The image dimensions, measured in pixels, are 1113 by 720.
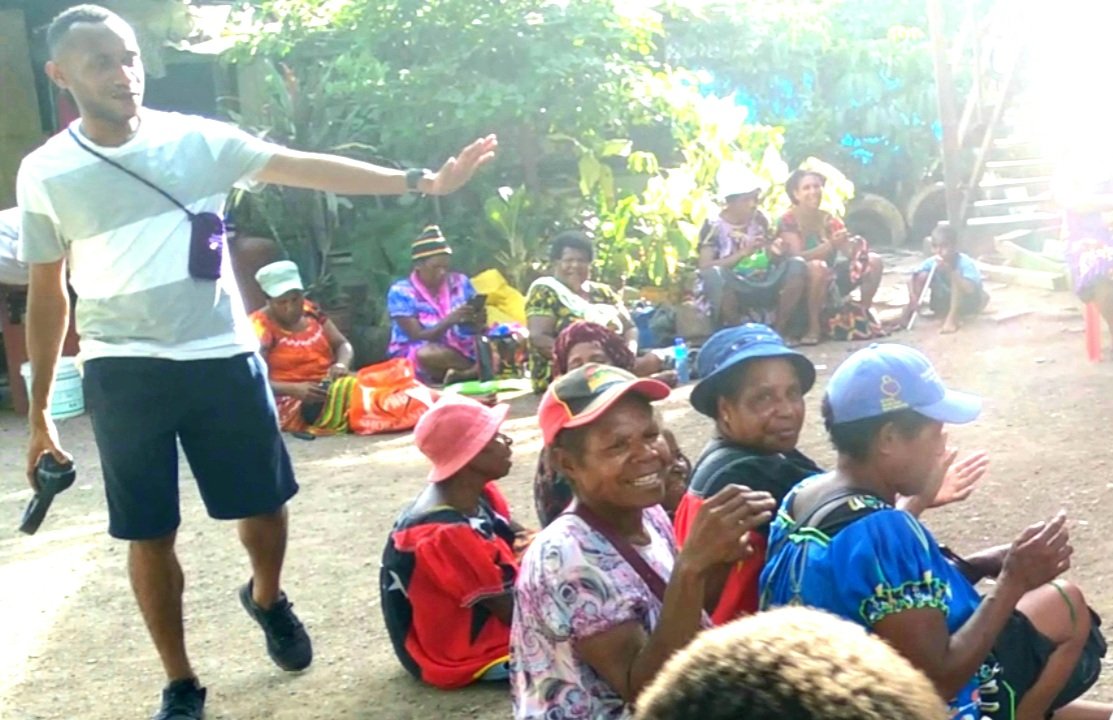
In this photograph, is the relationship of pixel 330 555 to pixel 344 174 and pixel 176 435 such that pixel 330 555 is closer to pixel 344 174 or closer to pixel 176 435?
pixel 176 435

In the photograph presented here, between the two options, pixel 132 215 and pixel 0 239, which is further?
pixel 0 239

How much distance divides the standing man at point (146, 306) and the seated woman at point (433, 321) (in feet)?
16.6

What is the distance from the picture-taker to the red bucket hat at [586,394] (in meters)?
2.81

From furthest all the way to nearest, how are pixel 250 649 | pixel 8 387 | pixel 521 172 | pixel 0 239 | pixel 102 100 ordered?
pixel 521 172 < pixel 8 387 < pixel 0 239 < pixel 250 649 < pixel 102 100

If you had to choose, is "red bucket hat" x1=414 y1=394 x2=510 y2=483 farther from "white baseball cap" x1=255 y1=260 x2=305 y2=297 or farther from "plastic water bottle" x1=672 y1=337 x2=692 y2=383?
"plastic water bottle" x1=672 y1=337 x2=692 y2=383

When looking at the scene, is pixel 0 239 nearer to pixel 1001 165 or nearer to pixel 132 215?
pixel 132 215

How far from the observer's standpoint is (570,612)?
103 inches

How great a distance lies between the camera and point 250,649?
15.1 feet

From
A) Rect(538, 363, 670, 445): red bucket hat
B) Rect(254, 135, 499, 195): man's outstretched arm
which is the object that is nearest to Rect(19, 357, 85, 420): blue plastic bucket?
Rect(254, 135, 499, 195): man's outstretched arm

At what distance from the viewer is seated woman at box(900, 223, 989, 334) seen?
9.79m

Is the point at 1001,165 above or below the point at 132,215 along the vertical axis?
below

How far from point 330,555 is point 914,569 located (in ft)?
11.1

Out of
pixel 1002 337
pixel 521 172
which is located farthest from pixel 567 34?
pixel 1002 337

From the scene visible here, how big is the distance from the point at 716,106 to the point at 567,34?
158 cm
